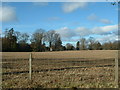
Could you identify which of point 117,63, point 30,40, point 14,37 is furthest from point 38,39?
point 117,63

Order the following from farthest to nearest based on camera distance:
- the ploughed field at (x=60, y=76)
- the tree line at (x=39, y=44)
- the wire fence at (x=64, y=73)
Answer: the tree line at (x=39, y=44) < the wire fence at (x=64, y=73) < the ploughed field at (x=60, y=76)

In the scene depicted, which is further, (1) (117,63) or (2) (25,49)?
(2) (25,49)

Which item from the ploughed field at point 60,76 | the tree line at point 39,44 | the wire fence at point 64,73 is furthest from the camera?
the tree line at point 39,44

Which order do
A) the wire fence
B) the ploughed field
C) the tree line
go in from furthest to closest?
the tree line < the wire fence < the ploughed field

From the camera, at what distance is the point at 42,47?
85.4 meters

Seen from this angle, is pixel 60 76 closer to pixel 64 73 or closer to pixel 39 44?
pixel 64 73

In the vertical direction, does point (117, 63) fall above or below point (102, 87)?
above

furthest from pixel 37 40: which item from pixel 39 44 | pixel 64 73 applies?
pixel 64 73

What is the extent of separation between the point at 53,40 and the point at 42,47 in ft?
39.1

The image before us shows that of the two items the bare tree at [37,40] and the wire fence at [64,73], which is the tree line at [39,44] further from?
the wire fence at [64,73]

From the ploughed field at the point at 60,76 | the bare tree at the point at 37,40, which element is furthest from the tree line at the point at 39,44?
the ploughed field at the point at 60,76

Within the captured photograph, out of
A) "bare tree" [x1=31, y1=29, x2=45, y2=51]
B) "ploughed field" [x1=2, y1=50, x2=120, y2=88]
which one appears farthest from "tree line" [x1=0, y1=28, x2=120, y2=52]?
"ploughed field" [x1=2, y1=50, x2=120, y2=88]

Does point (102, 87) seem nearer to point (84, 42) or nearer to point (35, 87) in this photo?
point (35, 87)

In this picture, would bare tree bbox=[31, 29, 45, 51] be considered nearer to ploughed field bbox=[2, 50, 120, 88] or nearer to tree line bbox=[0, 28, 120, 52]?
tree line bbox=[0, 28, 120, 52]
